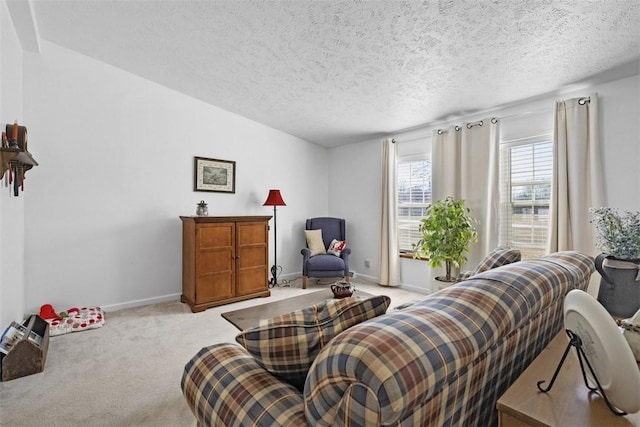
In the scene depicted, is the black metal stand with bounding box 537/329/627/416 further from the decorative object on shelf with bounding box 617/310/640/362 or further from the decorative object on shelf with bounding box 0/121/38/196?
the decorative object on shelf with bounding box 0/121/38/196

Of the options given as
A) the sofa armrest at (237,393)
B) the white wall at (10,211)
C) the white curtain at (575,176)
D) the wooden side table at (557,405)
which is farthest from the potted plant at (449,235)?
the white wall at (10,211)

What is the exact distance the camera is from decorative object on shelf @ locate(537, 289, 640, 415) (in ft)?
2.36

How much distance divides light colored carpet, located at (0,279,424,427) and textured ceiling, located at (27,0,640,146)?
2694 millimetres

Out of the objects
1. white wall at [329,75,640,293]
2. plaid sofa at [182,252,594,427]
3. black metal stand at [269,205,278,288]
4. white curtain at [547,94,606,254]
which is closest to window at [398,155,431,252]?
white wall at [329,75,640,293]

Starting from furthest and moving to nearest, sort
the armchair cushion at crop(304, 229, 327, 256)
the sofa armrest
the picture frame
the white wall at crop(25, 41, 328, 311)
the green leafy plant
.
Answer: the armchair cushion at crop(304, 229, 327, 256) < the picture frame < the white wall at crop(25, 41, 328, 311) < the green leafy plant < the sofa armrest

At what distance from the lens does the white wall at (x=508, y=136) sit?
2.62m

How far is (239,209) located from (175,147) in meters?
1.21

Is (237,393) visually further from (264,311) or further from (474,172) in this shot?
(474,172)

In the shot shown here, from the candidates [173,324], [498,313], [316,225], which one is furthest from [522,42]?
[173,324]

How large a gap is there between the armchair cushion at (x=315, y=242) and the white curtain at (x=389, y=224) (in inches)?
38.7

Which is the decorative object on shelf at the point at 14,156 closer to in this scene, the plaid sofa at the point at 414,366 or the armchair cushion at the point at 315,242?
the plaid sofa at the point at 414,366

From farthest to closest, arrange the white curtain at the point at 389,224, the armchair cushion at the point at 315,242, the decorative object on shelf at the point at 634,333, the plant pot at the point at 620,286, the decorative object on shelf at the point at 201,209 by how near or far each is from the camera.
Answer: the armchair cushion at the point at 315,242 < the white curtain at the point at 389,224 < the decorative object on shelf at the point at 201,209 < the plant pot at the point at 620,286 < the decorative object on shelf at the point at 634,333

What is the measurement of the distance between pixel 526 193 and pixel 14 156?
4559 mm

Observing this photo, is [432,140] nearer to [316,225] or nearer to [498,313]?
[316,225]
